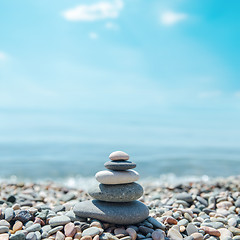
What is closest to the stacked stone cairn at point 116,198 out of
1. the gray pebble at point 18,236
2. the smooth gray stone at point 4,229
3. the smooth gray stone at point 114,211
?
the smooth gray stone at point 114,211

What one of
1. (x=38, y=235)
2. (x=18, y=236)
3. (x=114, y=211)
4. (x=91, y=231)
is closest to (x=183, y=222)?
(x=114, y=211)

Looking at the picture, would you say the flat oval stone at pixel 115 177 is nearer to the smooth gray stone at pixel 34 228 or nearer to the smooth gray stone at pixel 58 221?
the smooth gray stone at pixel 58 221

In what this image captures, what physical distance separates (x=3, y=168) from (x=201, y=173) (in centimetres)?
1168

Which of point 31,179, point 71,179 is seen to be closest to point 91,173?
point 71,179

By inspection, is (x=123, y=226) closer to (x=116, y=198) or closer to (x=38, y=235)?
(x=116, y=198)

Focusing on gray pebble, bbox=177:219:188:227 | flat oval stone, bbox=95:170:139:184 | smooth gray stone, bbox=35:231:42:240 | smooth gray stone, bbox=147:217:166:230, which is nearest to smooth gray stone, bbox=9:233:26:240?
smooth gray stone, bbox=35:231:42:240

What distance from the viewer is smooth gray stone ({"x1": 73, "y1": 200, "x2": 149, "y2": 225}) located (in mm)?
4387

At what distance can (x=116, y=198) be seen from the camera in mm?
4543

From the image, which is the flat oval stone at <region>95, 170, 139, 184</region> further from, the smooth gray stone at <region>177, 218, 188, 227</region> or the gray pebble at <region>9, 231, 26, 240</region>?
the gray pebble at <region>9, 231, 26, 240</region>

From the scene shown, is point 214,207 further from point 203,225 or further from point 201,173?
point 201,173

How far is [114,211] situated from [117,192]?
29 centimetres

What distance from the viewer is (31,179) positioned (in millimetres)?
14047

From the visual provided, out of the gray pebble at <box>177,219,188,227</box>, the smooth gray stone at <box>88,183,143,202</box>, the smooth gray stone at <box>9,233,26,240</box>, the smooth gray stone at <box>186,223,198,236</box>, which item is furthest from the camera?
the gray pebble at <box>177,219,188,227</box>

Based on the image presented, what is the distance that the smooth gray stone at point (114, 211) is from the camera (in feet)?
14.4
